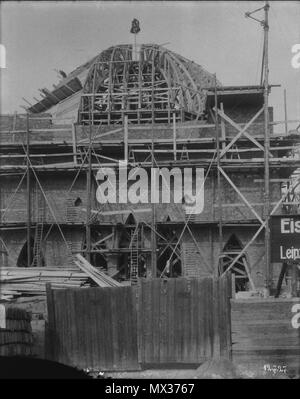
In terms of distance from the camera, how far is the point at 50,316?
17891mm

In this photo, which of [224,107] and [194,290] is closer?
[194,290]

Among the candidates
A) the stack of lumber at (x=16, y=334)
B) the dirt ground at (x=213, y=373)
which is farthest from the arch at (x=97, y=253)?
the stack of lumber at (x=16, y=334)

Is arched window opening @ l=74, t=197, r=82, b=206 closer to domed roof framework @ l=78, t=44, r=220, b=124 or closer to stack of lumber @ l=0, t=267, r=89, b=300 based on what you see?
Result: domed roof framework @ l=78, t=44, r=220, b=124

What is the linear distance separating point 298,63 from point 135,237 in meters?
12.3

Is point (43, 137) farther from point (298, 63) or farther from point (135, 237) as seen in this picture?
point (298, 63)

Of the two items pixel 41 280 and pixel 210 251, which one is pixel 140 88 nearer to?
pixel 210 251

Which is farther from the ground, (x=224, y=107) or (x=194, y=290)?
(x=224, y=107)

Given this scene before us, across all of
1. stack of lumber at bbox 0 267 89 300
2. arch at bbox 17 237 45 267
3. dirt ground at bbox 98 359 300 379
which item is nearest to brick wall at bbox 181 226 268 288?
arch at bbox 17 237 45 267

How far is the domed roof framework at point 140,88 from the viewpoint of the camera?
29.9m

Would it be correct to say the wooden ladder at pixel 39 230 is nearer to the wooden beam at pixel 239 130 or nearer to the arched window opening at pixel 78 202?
the arched window opening at pixel 78 202

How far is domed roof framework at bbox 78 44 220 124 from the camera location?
2994 centimetres

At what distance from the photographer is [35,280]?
67.8ft

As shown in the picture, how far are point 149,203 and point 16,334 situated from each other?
11.0 meters
